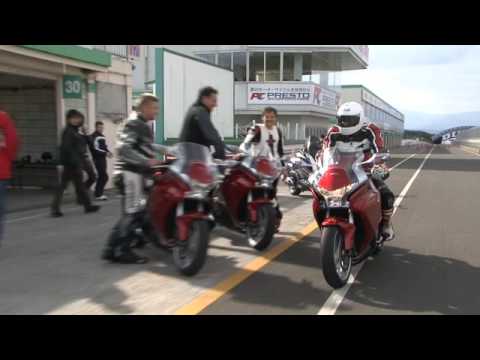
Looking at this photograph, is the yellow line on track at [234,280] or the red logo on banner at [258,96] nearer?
the yellow line on track at [234,280]

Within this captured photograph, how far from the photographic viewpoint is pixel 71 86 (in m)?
11.9

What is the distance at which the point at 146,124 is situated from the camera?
5.89 metres

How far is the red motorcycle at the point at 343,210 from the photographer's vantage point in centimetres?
483

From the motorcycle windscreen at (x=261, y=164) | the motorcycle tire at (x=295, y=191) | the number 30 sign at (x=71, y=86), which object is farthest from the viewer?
the motorcycle tire at (x=295, y=191)

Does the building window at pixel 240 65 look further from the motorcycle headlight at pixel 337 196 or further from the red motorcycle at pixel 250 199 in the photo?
the motorcycle headlight at pixel 337 196

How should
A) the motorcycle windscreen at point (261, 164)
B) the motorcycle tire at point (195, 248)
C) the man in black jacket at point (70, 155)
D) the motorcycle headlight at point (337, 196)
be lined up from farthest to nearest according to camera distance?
the man in black jacket at point (70, 155)
the motorcycle windscreen at point (261, 164)
the motorcycle tire at point (195, 248)
the motorcycle headlight at point (337, 196)

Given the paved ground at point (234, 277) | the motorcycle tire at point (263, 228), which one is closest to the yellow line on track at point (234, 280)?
the paved ground at point (234, 277)

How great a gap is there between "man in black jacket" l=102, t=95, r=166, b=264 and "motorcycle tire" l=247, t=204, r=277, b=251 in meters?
1.55

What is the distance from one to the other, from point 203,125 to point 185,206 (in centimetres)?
131

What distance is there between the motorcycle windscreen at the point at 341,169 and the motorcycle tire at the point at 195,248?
4.38 ft

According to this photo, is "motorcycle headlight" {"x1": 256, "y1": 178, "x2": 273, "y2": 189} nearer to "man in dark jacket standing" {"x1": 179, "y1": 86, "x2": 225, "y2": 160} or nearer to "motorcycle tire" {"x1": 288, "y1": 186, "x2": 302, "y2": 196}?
"man in dark jacket standing" {"x1": 179, "y1": 86, "x2": 225, "y2": 160}

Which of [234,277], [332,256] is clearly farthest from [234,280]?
[332,256]

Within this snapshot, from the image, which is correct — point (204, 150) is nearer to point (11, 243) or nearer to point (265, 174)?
point (265, 174)

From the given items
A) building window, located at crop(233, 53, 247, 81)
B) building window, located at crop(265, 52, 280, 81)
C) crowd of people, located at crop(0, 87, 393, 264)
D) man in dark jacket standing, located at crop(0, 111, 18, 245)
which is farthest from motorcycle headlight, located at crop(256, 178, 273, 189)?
building window, located at crop(265, 52, 280, 81)
